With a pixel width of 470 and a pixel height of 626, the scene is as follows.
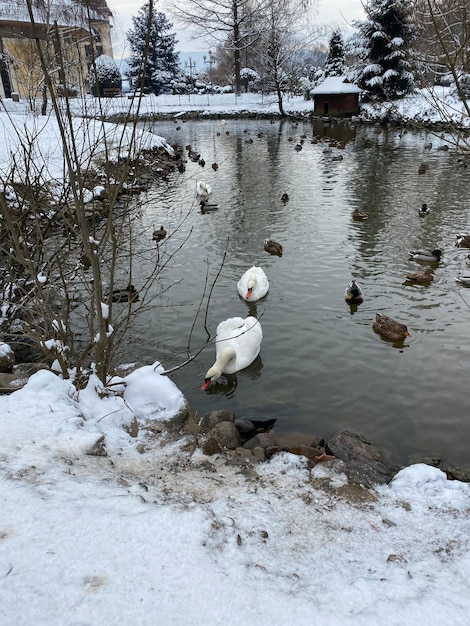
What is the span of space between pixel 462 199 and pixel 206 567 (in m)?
13.2

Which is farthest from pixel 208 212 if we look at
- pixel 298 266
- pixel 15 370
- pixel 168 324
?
pixel 15 370

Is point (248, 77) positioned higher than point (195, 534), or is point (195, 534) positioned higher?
point (248, 77)

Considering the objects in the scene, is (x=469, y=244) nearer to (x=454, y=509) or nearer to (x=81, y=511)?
(x=454, y=509)

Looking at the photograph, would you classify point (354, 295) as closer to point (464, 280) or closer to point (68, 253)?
point (464, 280)

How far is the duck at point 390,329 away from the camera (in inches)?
248

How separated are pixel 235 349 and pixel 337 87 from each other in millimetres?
35365

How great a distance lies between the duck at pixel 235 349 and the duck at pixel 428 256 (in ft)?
14.3

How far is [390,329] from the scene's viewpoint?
6340 mm

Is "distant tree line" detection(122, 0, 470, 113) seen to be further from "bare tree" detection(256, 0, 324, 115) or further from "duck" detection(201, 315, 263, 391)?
"duck" detection(201, 315, 263, 391)

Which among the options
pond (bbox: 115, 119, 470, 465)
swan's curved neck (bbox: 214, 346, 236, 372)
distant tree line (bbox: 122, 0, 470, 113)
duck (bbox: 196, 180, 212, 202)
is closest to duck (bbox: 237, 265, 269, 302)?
pond (bbox: 115, 119, 470, 465)

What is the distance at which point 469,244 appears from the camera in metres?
9.38

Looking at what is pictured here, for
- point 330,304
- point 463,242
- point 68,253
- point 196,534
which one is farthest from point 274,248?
point 196,534

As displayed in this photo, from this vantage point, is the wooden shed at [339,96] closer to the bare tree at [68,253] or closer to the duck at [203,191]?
the duck at [203,191]

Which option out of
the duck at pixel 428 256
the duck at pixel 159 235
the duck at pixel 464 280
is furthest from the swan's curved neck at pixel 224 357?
the duck at pixel 159 235
